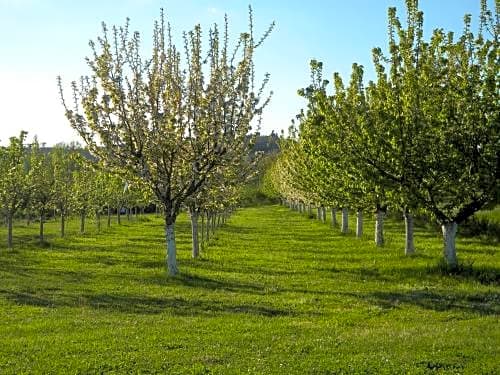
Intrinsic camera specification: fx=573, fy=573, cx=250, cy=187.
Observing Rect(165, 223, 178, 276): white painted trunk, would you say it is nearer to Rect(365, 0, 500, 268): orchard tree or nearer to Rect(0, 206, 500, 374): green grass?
Rect(0, 206, 500, 374): green grass

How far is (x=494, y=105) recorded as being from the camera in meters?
20.5

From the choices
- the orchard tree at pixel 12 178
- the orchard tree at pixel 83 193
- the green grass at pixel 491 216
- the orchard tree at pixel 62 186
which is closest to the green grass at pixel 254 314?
the orchard tree at pixel 12 178

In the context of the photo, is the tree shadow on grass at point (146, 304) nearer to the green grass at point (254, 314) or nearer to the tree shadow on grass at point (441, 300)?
the green grass at point (254, 314)

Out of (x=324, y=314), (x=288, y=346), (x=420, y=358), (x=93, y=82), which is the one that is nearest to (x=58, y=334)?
(x=288, y=346)

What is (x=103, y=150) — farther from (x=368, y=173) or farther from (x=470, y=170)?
(x=470, y=170)

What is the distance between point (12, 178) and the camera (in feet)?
132

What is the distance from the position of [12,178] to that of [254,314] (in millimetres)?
29997

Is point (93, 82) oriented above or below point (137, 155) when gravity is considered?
above

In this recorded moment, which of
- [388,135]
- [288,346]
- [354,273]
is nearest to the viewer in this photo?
[288,346]

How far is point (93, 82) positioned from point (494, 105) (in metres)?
15.4

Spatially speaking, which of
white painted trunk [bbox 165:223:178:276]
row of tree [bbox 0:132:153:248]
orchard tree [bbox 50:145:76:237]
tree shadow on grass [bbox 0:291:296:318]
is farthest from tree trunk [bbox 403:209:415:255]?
orchard tree [bbox 50:145:76:237]

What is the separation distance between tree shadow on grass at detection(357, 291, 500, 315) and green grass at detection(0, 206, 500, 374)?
5 cm

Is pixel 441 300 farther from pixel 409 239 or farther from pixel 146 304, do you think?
pixel 409 239

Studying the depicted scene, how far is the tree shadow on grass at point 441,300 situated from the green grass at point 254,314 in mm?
49
